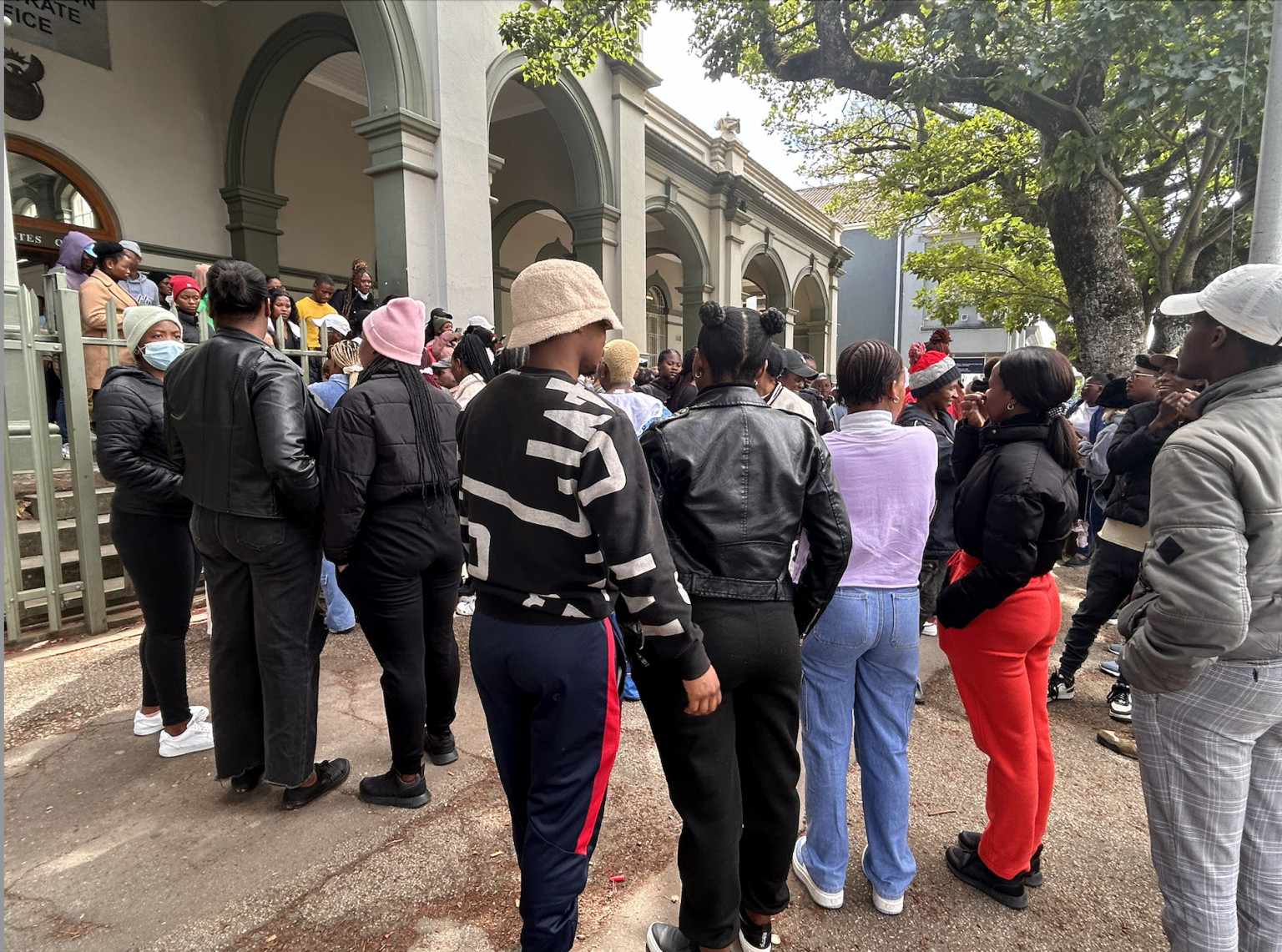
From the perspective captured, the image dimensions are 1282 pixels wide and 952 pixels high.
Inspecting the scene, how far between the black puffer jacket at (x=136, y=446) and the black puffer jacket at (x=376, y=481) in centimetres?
95

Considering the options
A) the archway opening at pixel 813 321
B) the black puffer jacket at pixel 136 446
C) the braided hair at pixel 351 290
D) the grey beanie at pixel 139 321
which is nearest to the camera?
the black puffer jacket at pixel 136 446

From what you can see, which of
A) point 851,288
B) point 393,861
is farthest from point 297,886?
point 851,288

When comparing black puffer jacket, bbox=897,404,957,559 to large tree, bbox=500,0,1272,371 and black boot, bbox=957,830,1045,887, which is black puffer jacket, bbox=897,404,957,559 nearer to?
black boot, bbox=957,830,1045,887

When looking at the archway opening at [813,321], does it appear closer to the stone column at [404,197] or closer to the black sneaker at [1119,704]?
the stone column at [404,197]

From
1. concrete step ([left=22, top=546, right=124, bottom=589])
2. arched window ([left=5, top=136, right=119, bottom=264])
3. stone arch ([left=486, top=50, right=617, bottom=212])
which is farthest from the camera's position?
stone arch ([left=486, top=50, right=617, bottom=212])

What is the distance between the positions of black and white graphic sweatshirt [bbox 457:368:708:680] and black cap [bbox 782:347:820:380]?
3.31 metres

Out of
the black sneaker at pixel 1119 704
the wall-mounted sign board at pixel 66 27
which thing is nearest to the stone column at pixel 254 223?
the wall-mounted sign board at pixel 66 27

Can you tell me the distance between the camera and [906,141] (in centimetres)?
1123

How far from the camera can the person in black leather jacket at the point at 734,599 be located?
2.19m

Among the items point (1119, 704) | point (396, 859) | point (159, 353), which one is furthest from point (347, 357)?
point (1119, 704)

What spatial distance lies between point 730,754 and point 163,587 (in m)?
2.75

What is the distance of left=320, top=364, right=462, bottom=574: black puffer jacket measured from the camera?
293 cm

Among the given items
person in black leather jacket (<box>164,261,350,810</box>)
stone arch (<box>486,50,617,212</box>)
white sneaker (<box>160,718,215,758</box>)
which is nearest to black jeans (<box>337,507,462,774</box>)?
person in black leather jacket (<box>164,261,350,810</box>)

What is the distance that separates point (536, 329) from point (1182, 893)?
2.41 m
